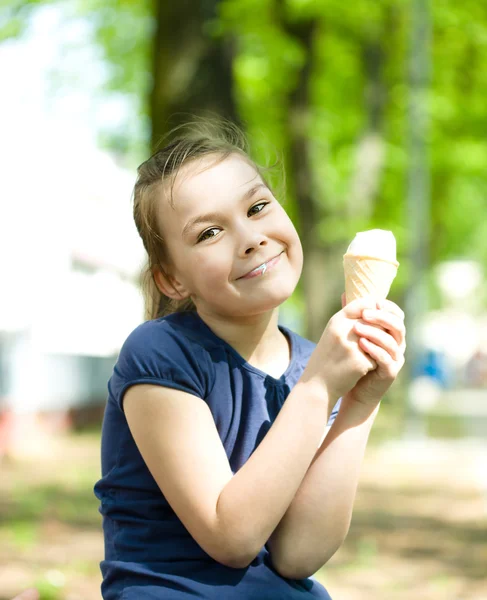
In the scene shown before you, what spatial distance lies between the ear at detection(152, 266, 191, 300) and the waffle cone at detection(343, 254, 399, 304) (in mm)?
387

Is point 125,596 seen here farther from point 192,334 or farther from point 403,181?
point 403,181

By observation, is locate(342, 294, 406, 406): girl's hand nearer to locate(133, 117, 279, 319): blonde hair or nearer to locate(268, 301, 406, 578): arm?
locate(268, 301, 406, 578): arm

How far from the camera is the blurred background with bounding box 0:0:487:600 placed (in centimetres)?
736

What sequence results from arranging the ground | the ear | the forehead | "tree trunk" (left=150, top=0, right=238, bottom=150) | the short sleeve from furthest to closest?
"tree trunk" (left=150, top=0, right=238, bottom=150) → the ground → the ear → the forehead → the short sleeve

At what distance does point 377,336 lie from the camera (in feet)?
6.59

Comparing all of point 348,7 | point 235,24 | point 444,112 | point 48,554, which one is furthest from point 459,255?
point 48,554

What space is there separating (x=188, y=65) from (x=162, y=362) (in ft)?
18.8

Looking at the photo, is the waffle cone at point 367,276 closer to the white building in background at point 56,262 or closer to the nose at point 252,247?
the nose at point 252,247

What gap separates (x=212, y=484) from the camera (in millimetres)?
1979

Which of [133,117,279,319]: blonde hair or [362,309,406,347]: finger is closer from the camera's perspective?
[362,309,406,347]: finger

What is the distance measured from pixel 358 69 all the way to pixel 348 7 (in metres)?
5.34

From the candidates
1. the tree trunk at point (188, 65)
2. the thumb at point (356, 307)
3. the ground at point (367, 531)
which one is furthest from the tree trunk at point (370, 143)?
the thumb at point (356, 307)

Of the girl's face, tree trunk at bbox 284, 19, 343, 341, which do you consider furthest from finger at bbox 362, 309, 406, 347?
tree trunk at bbox 284, 19, 343, 341

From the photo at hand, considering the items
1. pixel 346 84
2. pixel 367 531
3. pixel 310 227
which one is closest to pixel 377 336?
pixel 367 531
